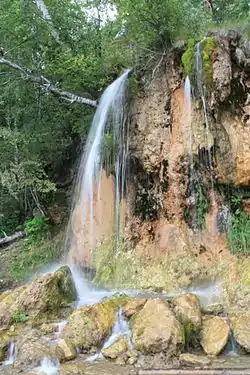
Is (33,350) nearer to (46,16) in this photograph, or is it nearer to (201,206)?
(201,206)

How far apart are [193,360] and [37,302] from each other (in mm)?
2676

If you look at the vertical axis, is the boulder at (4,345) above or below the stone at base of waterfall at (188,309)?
below

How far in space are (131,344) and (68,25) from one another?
29.6ft

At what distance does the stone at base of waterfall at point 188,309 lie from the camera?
206 inches

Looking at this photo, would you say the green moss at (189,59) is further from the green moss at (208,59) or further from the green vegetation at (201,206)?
the green vegetation at (201,206)

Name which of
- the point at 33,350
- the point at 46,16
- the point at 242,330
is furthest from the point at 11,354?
the point at 46,16

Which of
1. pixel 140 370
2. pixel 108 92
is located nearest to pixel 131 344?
pixel 140 370

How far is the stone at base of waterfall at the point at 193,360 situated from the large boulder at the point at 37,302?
7.43 ft

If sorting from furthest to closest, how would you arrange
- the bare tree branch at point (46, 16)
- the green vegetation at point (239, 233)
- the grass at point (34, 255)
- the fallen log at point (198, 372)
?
the bare tree branch at point (46, 16)
the grass at point (34, 255)
the green vegetation at point (239, 233)
the fallen log at point (198, 372)

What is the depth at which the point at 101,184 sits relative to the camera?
8.87 m

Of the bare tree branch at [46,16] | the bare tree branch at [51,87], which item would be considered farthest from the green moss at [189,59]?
the bare tree branch at [46,16]

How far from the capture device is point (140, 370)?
4484 millimetres

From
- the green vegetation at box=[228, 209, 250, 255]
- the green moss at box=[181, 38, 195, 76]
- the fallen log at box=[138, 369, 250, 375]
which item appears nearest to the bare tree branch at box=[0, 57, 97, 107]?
the green moss at box=[181, 38, 195, 76]

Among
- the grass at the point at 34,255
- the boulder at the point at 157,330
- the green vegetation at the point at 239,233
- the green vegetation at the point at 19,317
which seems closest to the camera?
the boulder at the point at 157,330
